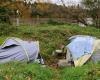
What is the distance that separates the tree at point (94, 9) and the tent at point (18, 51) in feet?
51.9

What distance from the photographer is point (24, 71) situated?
866 centimetres

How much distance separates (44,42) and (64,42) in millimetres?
1093

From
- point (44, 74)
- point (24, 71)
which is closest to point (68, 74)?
point (44, 74)

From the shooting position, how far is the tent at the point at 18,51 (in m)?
10.7

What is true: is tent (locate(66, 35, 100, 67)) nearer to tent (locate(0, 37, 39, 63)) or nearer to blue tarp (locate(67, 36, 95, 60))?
blue tarp (locate(67, 36, 95, 60))

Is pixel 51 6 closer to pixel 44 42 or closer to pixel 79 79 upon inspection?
pixel 44 42

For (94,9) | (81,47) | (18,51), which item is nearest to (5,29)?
(81,47)

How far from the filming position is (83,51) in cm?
1174

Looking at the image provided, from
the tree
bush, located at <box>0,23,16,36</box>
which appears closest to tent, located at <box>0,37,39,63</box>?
bush, located at <box>0,23,16,36</box>

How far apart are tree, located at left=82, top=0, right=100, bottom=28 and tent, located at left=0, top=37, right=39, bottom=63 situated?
1583cm

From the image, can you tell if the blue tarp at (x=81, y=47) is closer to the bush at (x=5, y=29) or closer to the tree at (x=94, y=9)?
the bush at (x=5, y=29)

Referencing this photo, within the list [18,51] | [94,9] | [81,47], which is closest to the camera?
[18,51]

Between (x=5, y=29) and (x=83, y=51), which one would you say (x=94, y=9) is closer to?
(x=5, y=29)

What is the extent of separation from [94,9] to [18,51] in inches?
667
